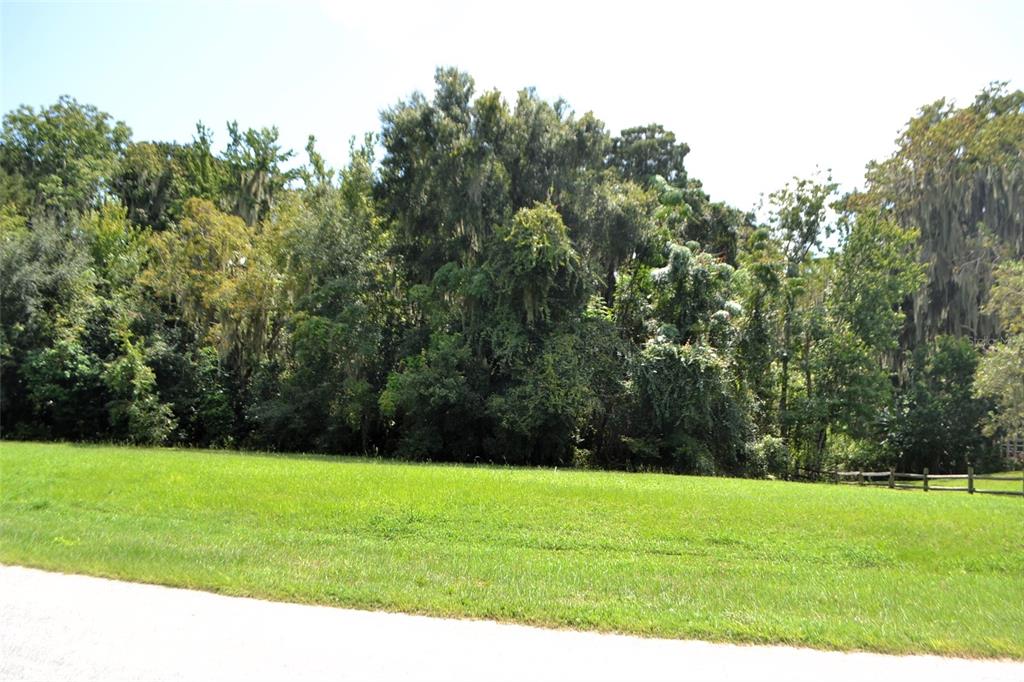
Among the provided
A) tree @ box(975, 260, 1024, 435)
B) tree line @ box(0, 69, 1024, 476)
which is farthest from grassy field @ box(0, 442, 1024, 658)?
tree @ box(975, 260, 1024, 435)

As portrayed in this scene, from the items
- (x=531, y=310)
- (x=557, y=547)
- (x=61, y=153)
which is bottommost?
(x=557, y=547)

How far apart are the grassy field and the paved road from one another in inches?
15.9

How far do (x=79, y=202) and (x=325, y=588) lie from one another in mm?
38682

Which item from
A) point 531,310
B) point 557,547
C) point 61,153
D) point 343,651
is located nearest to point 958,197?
point 531,310

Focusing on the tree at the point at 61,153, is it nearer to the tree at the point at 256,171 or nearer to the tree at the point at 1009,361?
the tree at the point at 256,171

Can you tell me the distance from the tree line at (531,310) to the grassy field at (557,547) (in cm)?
1046

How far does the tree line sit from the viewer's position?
26.9 metres

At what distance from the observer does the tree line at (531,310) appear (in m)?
26.9

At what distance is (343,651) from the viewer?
588 cm

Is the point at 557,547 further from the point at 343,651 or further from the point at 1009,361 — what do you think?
the point at 1009,361

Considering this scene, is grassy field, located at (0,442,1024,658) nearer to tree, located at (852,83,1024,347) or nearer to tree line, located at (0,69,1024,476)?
tree line, located at (0,69,1024,476)

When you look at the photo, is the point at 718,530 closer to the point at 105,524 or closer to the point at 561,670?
the point at 561,670

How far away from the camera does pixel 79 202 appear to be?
38.2m

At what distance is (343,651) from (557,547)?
17.7ft
